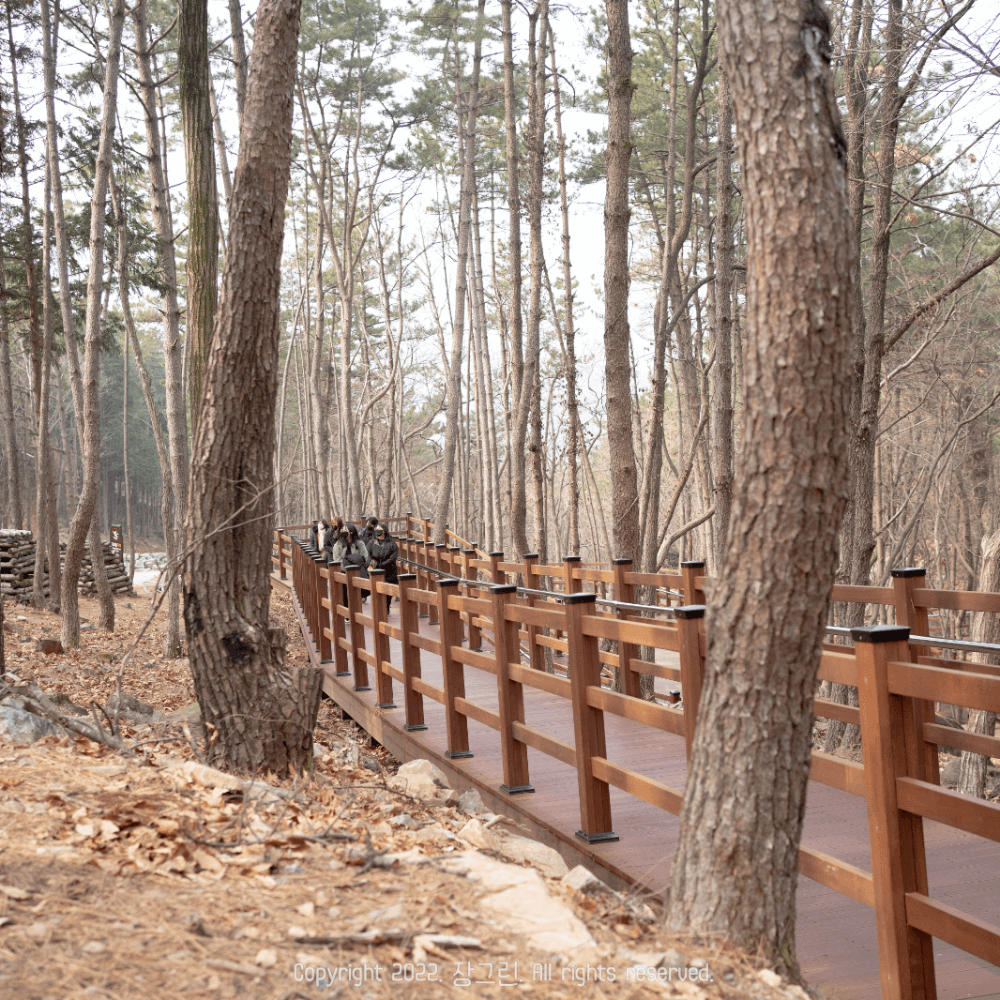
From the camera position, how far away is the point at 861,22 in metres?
8.95

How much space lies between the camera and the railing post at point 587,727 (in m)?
4.30

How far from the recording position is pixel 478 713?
217 inches

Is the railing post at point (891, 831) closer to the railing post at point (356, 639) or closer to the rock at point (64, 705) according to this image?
the rock at point (64, 705)

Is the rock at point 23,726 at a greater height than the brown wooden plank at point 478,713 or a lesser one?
greater

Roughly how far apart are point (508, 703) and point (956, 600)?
256cm

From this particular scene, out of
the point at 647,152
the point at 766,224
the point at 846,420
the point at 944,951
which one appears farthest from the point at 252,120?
the point at 647,152

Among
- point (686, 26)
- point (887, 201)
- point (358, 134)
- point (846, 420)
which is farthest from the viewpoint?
point (358, 134)

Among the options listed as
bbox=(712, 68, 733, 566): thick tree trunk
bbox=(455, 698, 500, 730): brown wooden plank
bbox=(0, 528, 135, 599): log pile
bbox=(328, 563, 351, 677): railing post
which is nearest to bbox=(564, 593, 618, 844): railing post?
bbox=(455, 698, 500, 730): brown wooden plank

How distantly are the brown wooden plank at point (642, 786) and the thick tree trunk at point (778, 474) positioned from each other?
2.89ft

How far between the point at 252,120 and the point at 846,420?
14.0 feet

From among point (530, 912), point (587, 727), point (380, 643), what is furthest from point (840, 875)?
point (380, 643)

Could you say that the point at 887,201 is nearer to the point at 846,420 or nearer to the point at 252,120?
the point at 252,120

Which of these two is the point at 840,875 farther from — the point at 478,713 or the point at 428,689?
the point at 428,689

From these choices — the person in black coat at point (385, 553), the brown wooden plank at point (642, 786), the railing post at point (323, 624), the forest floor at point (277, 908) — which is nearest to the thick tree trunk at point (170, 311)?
the person in black coat at point (385, 553)
